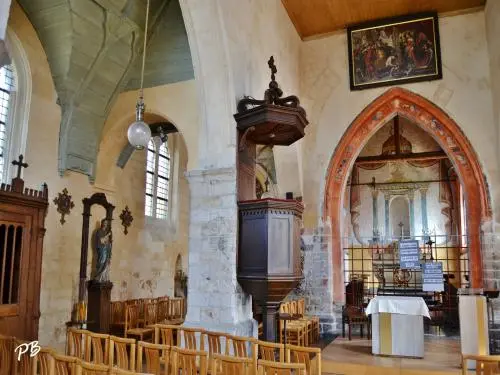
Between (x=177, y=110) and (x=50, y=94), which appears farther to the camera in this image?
(x=177, y=110)

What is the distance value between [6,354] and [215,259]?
8.10 feet

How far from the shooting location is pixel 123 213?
30.0 ft

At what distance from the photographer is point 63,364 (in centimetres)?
321

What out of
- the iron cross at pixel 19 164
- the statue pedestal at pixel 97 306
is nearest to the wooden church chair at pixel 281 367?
the iron cross at pixel 19 164

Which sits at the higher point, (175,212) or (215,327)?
(175,212)

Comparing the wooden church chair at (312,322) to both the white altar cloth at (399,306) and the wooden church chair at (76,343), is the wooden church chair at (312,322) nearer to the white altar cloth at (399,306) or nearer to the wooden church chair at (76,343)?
the white altar cloth at (399,306)

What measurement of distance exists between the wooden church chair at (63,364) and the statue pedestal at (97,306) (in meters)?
4.80

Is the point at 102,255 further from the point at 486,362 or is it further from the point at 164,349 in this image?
the point at 486,362

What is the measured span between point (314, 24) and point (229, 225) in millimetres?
5995

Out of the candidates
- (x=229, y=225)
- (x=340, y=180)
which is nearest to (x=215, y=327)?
(x=229, y=225)

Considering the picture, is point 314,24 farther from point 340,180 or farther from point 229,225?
point 229,225

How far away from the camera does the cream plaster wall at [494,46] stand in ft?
27.3

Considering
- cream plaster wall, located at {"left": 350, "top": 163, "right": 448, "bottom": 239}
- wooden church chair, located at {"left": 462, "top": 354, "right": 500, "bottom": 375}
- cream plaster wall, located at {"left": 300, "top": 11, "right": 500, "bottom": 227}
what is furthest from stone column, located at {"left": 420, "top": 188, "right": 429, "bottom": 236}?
wooden church chair, located at {"left": 462, "top": 354, "right": 500, "bottom": 375}

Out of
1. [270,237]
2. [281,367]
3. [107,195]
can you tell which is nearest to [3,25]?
[281,367]
